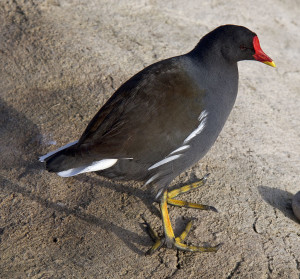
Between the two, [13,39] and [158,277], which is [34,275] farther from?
[13,39]

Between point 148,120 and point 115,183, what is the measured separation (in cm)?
78

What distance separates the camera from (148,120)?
2938mm

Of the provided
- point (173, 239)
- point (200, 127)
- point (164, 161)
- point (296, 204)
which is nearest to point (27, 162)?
point (164, 161)

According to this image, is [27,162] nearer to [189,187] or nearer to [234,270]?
[189,187]

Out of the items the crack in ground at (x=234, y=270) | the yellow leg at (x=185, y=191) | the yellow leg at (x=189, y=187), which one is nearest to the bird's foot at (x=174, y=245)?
the crack in ground at (x=234, y=270)

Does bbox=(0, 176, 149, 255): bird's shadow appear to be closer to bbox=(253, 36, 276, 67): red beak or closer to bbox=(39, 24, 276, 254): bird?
bbox=(39, 24, 276, 254): bird

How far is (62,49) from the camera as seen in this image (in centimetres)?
450

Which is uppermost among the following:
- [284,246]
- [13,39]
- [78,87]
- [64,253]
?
[13,39]

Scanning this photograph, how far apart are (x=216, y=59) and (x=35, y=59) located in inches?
75.0

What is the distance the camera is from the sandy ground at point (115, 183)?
3.04 metres

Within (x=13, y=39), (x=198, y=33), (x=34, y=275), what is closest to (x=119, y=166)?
(x=34, y=275)

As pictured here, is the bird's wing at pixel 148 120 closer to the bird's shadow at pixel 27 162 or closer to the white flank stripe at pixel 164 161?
the white flank stripe at pixel 164 161

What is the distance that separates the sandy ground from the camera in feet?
9.98

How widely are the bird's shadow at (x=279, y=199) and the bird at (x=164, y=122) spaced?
67 cm
